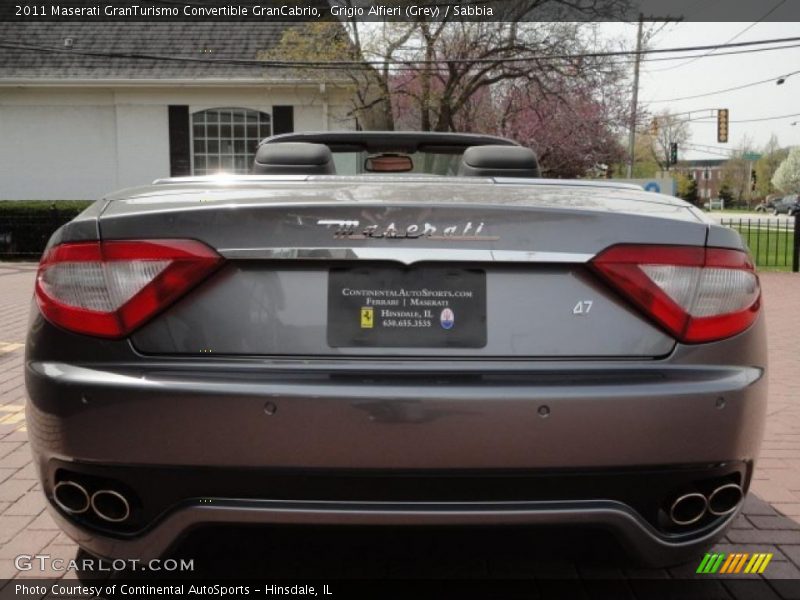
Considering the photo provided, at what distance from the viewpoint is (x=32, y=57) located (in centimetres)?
2152

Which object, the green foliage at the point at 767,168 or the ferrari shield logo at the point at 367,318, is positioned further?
the green foliage at the point at 767,168

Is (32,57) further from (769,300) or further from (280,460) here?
(280,460)

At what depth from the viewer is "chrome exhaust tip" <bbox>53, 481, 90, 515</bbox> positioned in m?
2.23

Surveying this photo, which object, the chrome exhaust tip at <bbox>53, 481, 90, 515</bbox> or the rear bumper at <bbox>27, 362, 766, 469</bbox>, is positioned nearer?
the rear bumper at <bbox>27, 362, 766, 469</bbox>

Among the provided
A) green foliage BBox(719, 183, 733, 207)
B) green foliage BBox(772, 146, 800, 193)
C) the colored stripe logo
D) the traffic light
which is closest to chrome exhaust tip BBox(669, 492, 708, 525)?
the colored stripe logo

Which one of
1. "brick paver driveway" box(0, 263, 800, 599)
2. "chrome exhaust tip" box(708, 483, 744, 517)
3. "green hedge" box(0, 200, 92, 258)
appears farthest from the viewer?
"green hedge" box(0, 200, 92, 258)

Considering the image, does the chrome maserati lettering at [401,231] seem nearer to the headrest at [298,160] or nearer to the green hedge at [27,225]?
the headrest at [298,160]

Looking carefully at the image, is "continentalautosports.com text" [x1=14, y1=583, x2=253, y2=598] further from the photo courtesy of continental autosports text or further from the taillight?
the taillight

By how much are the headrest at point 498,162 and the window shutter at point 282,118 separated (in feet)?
58.2

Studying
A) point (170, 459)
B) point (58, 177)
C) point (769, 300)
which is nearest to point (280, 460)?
point (170, 459)

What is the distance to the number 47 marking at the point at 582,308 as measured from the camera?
86.4 inches

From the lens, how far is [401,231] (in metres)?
2.19

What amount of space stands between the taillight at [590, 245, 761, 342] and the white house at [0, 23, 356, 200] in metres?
19.1

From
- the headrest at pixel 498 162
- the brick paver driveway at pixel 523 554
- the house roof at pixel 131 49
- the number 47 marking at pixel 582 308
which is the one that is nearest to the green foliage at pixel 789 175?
the house roof at pixel 131 49
